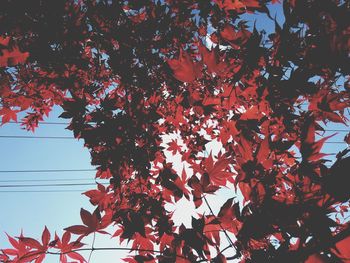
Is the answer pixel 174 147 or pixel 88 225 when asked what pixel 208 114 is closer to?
pixel 88 225

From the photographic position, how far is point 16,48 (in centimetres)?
165

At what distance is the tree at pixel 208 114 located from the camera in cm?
100

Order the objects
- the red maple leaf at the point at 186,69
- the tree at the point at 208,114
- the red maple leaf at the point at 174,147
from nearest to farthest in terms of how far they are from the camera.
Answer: the tree at the point at 208,114
the red maple leaf at the point at 186,69
the red maple leaf at the point at 174,147

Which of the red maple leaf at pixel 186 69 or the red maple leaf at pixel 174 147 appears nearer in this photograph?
the red maple leaf at pixel 186 69

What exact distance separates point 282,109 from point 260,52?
396 mm

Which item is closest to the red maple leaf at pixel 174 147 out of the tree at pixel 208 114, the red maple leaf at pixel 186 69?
the tree at pixel 208 114

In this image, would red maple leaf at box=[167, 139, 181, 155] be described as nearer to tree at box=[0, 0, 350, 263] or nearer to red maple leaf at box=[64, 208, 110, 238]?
tree at box=[0, 0, 350, 263]

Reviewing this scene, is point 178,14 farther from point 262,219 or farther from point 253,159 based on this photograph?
point 262,219

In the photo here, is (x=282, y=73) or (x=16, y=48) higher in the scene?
(x=16, y=48)

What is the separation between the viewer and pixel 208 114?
1.80m

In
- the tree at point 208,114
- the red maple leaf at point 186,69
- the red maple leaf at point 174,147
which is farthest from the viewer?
the red maple leaf at point 174,147

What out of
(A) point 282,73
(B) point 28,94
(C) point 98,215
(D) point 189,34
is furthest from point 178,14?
(C) point 98,215

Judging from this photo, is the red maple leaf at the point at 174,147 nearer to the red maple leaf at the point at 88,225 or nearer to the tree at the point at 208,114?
the tree at the point at 208,114

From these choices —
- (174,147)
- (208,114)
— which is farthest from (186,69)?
(174,147)
